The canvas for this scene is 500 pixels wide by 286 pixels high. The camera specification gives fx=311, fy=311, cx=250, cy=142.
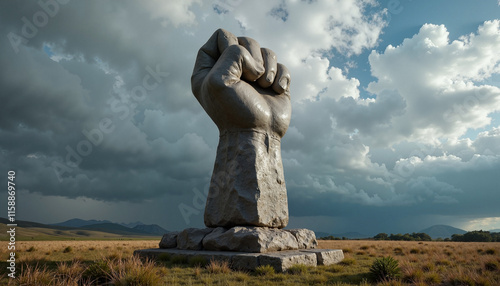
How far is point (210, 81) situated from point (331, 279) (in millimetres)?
5737

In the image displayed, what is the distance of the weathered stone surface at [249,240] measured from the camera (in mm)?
7547

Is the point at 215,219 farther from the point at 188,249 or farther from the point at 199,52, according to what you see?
the point at 199,52

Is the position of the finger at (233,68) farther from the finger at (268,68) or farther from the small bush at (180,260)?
the small bush at (180,260)

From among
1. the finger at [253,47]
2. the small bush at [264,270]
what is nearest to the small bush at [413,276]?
the small bush at [264,270]

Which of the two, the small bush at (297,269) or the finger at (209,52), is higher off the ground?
the finger at (209,52)

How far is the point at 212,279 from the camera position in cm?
572

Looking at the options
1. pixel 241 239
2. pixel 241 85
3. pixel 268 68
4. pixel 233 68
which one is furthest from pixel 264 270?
pixel 268 68

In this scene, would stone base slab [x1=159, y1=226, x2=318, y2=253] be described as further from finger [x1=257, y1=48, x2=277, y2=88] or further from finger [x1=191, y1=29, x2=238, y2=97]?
finger [x1=257, y1=48, x2=277, y2=88]

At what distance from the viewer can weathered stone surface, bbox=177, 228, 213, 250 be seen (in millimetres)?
8570

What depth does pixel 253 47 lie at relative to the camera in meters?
10.2

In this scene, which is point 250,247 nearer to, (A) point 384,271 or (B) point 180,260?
(B) point 180,260

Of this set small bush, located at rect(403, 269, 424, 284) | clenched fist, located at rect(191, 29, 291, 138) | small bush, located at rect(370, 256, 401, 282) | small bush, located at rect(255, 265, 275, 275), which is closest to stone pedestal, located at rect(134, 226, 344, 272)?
small bush, located at rect(255, 265, 275, 275)

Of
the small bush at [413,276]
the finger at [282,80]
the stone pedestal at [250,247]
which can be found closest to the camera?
the small bush at [413,276]

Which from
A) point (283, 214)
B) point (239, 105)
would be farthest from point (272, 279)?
point (239, 105)
